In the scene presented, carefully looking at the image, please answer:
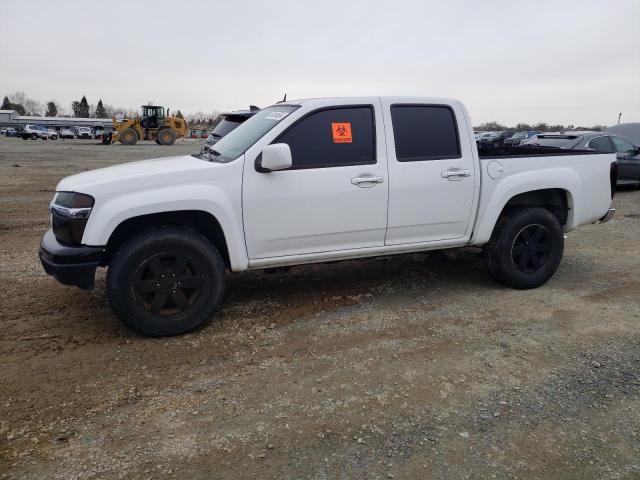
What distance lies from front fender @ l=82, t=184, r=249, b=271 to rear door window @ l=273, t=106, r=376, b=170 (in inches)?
26.3

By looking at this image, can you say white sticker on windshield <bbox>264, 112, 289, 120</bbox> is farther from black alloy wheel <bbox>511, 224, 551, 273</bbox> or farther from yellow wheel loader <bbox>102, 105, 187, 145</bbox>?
yellow wheel loader <bbox>102, 105, 187, 145</bbox>

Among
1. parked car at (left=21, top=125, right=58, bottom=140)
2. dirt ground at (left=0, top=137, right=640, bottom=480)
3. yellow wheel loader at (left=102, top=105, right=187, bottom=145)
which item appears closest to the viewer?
dirt ground at (left=0, top=137, right=640, bottom=480)

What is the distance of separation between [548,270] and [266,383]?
3363 millimetres

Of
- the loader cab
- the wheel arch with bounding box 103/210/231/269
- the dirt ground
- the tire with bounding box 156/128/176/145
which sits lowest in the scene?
the dirt ground

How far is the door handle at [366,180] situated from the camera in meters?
4.33

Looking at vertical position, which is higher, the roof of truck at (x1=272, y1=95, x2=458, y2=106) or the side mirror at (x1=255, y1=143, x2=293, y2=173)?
the roof of truck at (x1=272, y1=95, x2=458, y2=106)

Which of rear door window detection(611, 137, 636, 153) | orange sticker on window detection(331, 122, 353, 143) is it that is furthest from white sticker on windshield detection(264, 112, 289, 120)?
rear door window detection(611, 137, 636, 153)

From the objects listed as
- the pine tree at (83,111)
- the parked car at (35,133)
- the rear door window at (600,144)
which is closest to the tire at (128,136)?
the parked car at (35,133)

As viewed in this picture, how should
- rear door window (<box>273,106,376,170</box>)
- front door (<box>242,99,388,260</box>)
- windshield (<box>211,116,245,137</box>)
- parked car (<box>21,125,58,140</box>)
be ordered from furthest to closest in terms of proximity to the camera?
parked car (<box>21,125,58,140</box>) → windshield (<box>211,116,245,137</box>) → rear door window (<box>273,106,376,170</box>) → front door (<box>242,99,388,260</box>)

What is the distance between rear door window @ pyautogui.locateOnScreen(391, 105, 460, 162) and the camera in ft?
15.1

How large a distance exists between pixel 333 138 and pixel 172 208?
1.48 m

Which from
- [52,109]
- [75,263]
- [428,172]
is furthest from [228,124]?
[52,109]

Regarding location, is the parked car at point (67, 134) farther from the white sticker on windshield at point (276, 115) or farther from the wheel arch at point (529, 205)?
the wheel arch at point (529, 205)

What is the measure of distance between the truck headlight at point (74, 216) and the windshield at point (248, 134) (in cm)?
112
